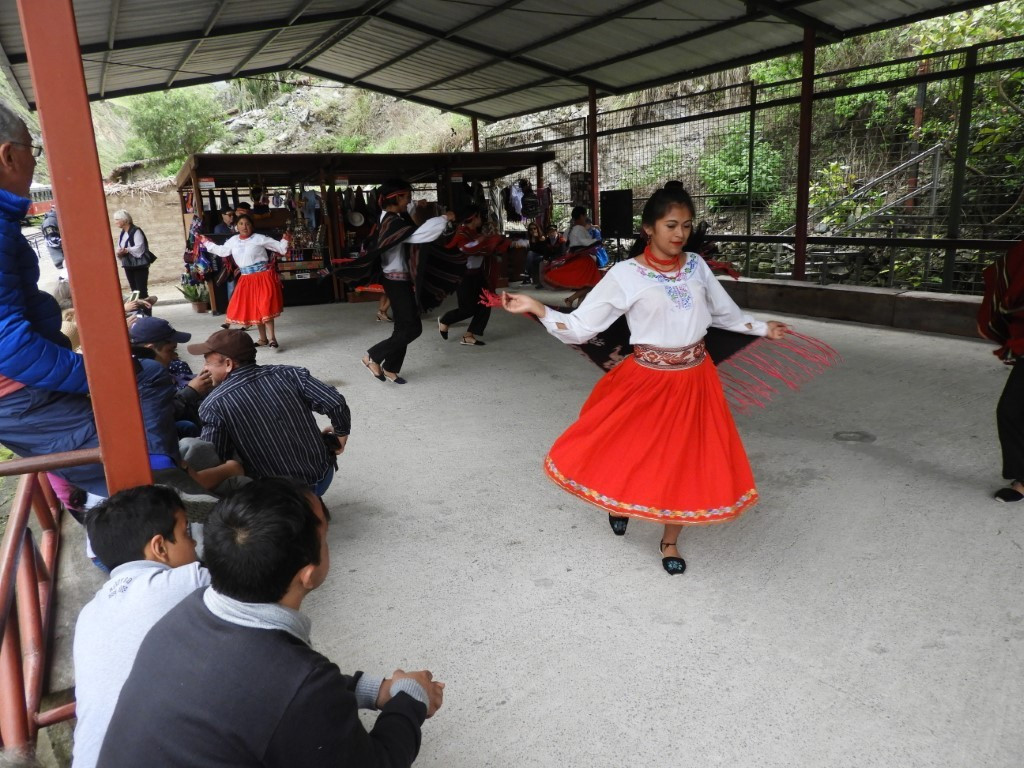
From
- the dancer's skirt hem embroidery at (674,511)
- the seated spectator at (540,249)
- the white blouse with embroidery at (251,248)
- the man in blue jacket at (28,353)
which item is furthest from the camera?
the seated spectator at (540,249)

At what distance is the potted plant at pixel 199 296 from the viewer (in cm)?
1041

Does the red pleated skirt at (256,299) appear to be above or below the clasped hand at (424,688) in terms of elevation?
above

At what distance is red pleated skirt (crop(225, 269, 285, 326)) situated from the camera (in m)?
7.26

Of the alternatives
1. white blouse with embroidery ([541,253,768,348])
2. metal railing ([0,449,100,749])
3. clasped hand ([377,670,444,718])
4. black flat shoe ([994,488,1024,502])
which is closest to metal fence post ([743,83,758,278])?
black flat shoe ([994,488,1024,502])

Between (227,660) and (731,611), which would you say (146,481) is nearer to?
(227,660)

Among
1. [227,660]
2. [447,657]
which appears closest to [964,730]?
[447,657]

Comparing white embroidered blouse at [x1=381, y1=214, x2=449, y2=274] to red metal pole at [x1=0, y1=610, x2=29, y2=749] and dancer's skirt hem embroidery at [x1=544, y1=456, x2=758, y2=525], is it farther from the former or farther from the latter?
red metal pole at [x1=0, y1=610, x2=29, y2=749]

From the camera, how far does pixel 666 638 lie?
96.3 inches

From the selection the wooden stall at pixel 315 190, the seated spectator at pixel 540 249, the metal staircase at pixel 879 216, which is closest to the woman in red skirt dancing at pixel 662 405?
the metal staircase at pixel 879 216

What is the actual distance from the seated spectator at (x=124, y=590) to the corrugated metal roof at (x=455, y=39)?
618 centimetres

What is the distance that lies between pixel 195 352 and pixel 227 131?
23591mm

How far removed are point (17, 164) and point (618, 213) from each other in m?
10.2

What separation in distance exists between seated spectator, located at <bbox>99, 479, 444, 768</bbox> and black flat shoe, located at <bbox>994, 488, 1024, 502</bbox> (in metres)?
3.20

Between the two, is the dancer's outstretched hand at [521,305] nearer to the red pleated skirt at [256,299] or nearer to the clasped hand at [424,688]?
the clasped hand at [424,688]
